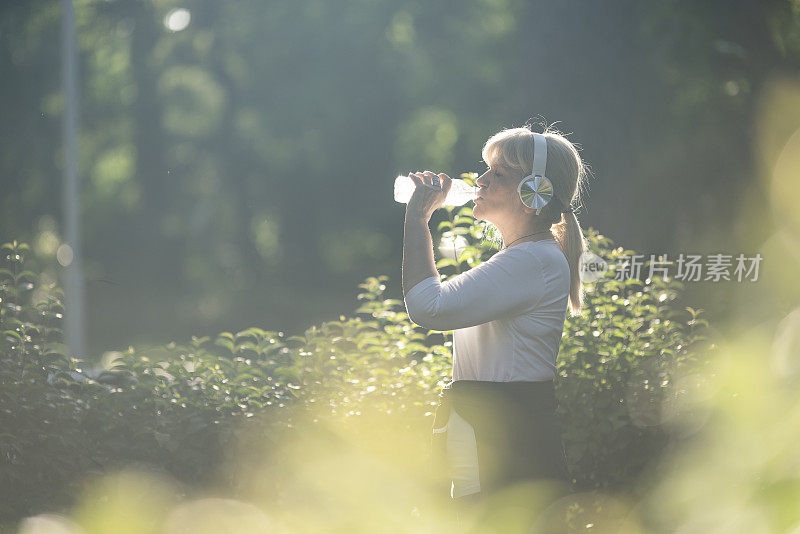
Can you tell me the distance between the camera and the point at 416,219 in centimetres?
219

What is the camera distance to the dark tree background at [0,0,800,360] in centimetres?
1825

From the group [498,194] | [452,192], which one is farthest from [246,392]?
[498,194]

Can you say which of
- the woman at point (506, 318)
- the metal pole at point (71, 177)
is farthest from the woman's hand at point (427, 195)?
the metal pole at point (71, 177)

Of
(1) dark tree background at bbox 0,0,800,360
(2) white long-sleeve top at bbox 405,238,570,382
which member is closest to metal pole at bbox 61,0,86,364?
(1) dark tree background at bbox 0,0,800,360

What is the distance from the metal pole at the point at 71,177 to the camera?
1064 centimetres

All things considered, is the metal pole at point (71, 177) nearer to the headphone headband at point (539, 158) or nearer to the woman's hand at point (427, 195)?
the woman's hand at point (427, 195)

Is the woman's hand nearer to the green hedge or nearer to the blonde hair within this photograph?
the blonde hair

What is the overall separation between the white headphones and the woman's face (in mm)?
40

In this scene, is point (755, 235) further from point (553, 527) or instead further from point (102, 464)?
point (553, 527)

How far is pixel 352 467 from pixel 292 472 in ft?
0.87

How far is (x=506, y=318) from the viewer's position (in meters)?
2.17

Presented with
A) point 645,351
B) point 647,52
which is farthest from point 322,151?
point 645,351

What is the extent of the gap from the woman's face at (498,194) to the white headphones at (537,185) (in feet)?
0.13

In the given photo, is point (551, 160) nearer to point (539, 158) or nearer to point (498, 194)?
point (539, 158)
